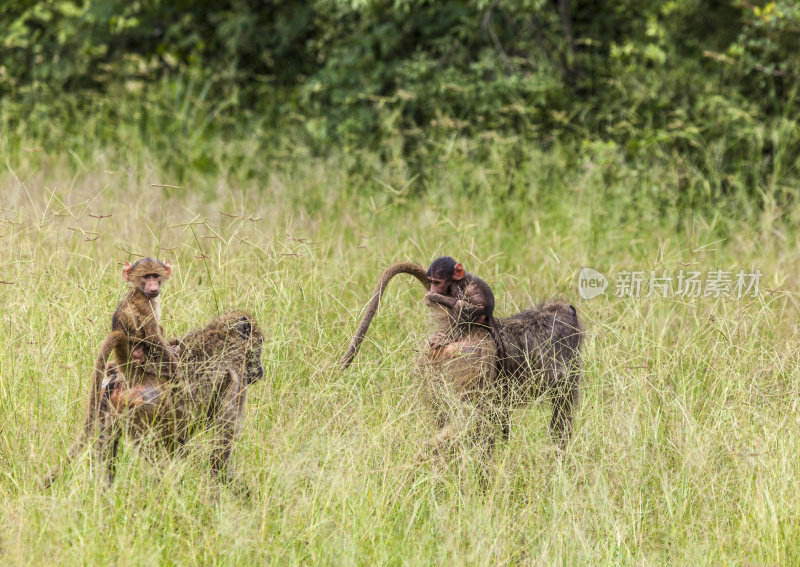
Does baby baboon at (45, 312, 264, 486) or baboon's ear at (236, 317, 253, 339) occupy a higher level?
baboon's ear at (236, 317, 253, 339)

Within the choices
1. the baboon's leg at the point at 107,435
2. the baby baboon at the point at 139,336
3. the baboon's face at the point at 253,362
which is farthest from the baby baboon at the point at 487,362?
the baboon's leg at the point at 107,435

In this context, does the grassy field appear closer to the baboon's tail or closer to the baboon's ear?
the baboon's tail

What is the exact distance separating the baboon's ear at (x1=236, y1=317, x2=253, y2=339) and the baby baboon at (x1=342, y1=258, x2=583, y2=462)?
37 centimetres

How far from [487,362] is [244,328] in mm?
887

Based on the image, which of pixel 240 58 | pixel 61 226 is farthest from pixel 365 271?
pixel 240 58

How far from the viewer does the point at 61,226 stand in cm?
511

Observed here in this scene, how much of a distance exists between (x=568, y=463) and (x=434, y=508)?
569 millimetres

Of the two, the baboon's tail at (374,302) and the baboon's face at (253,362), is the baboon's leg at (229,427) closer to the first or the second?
the baboon's face at (253,362)

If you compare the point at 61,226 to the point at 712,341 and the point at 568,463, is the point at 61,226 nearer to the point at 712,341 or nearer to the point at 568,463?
the point at 568,463

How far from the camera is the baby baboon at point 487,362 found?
140 inches

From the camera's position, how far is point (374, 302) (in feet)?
12.1

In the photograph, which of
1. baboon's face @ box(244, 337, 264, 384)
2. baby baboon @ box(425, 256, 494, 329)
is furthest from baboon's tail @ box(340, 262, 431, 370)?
baboon's face @ box(244, 337, 264, 384)

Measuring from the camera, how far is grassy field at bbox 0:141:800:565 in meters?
3.06

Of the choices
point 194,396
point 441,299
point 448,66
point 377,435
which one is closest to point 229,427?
point 194,396
